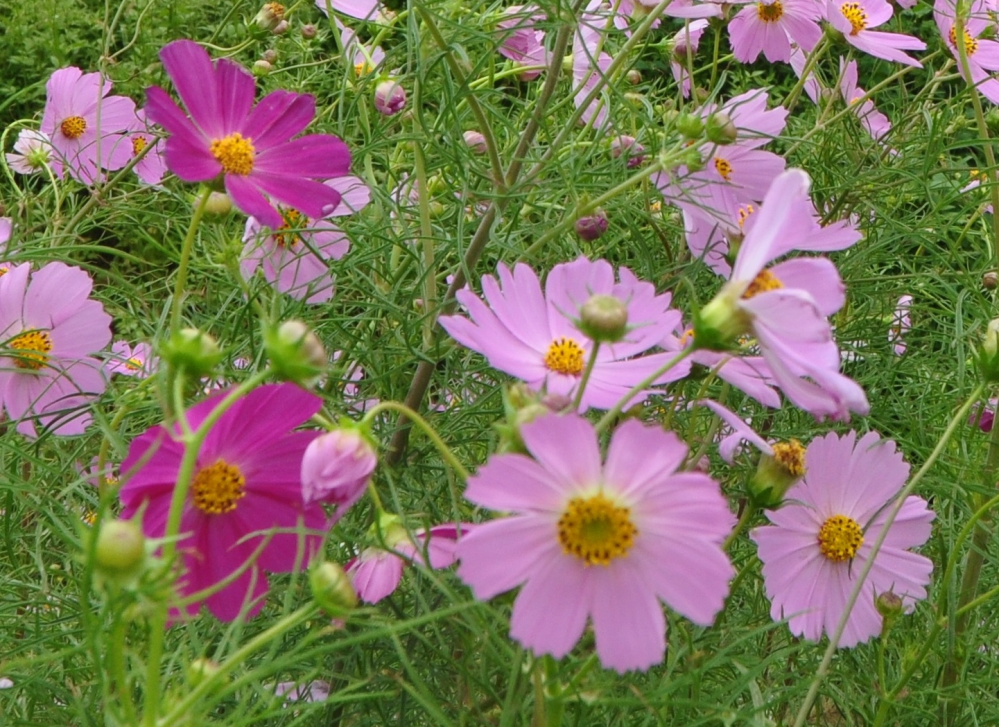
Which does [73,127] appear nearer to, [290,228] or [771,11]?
[290,228]

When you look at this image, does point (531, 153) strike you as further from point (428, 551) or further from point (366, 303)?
point (428, 551)

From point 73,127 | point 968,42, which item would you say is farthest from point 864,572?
point 73,127

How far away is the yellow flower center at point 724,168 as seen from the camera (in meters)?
0.67

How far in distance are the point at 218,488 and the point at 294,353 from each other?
125 millimetres

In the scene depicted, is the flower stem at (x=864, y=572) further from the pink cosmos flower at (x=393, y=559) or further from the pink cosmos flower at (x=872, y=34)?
the pink cosmos flower at (x=872, y=34)

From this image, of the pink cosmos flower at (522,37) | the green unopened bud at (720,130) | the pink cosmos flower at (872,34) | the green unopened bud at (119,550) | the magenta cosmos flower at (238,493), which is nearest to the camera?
the green unopened bud at (119,550)

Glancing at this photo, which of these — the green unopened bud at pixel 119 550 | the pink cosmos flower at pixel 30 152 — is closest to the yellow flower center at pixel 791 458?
the green unopened bud at pixel 119 550

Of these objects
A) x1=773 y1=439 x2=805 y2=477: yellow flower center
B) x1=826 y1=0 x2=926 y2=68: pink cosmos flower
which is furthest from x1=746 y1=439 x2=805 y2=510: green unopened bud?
x1=826 y1=0 x2=926 y2=68: pink cosmos flower

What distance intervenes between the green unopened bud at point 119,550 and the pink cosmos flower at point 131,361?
0.34 m

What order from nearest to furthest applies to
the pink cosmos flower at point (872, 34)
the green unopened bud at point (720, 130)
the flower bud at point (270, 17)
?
the green unopened bud at point (720, 130), the pink cosmos flower at point (872, 34), the flower bud at point (270, 17)

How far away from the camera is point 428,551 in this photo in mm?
488

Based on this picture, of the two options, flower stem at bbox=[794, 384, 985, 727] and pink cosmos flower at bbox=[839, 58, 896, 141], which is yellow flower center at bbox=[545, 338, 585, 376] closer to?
flower stem at bbox=[794, 384, 985, 727]

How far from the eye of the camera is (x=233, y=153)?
58cm

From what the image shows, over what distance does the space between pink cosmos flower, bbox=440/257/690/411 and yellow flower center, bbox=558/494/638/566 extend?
0.30 feet
